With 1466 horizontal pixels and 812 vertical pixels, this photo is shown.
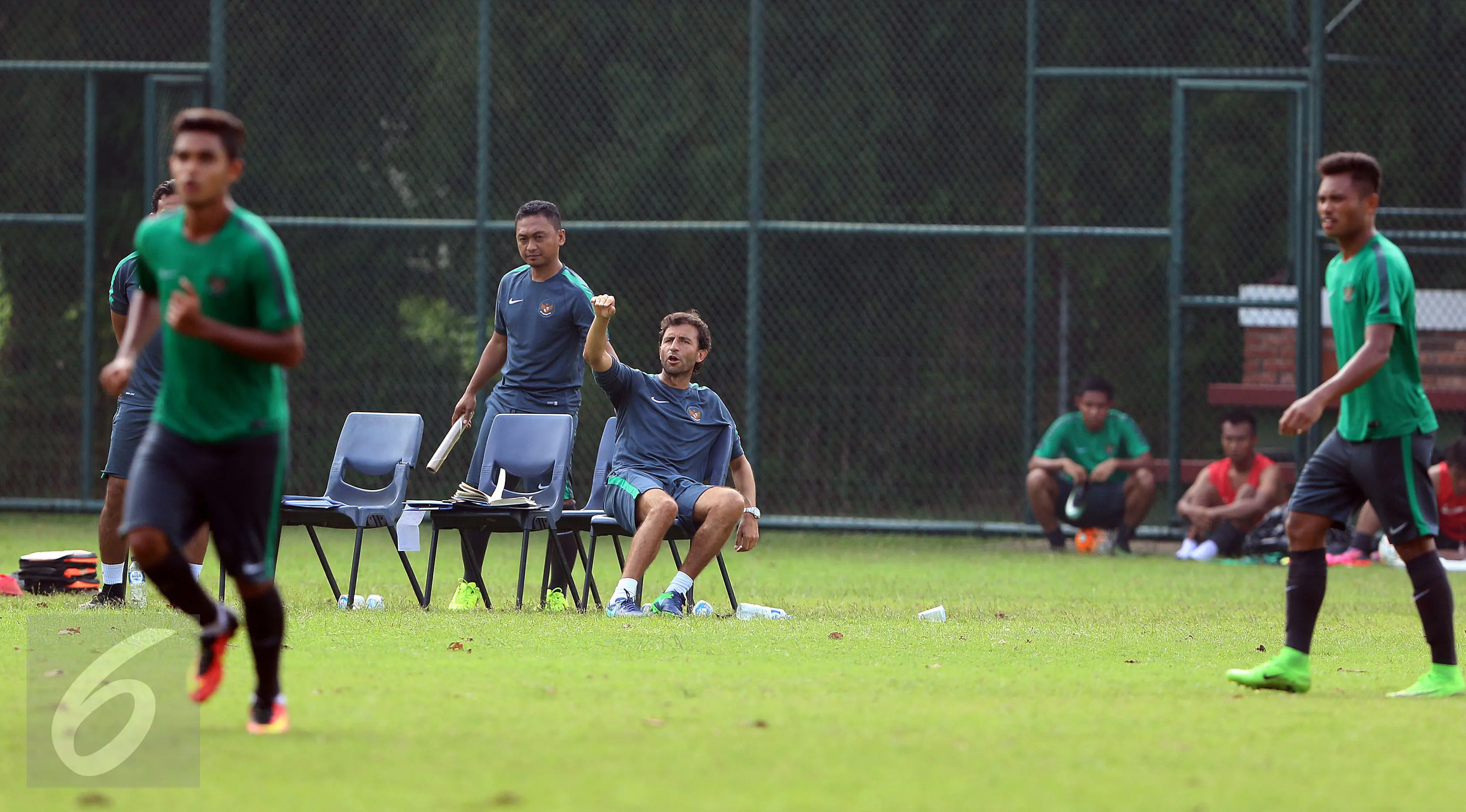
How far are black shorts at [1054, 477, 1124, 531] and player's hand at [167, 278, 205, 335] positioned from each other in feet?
33.5

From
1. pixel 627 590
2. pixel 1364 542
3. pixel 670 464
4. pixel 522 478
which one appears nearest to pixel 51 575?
pixel 522 478

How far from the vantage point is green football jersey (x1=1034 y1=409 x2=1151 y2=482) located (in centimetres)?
1401

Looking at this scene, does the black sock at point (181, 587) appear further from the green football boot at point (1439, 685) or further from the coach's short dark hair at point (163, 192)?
the green football boot at point (1439, 685)

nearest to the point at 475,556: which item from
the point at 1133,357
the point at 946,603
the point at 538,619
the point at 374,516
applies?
the point at 374,516

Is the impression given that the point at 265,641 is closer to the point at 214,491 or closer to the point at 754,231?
the point at 214,491

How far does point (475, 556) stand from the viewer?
354 inches

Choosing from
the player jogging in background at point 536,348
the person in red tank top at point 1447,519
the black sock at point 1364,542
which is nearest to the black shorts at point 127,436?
the player jogging in background at point 536,348

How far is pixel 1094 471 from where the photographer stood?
13.9 m

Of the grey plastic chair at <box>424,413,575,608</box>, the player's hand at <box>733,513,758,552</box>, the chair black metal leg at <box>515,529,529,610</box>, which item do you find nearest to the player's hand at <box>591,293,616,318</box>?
the grey plastic chair at <box>424,413,575,608</box>

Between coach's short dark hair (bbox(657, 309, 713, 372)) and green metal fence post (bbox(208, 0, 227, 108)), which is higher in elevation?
green metal fence post (bbox(208, 0, 227, 108))

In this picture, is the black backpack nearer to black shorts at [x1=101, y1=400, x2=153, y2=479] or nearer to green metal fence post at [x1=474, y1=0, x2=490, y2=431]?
black shorts at [x1=101, y1=400, x2=153, y2=479]

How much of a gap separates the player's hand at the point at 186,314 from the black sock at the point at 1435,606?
13.4 ft

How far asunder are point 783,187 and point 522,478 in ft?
25.9

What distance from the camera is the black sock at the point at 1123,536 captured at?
1403cm
